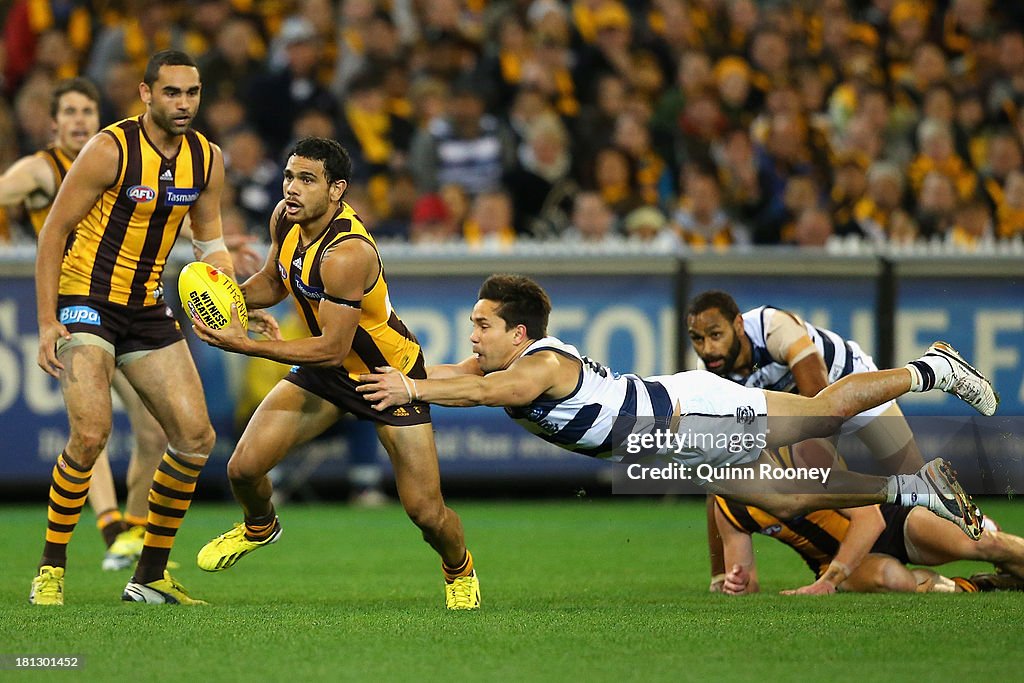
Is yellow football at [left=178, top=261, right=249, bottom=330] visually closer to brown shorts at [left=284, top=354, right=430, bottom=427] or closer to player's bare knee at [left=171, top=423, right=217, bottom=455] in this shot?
brown shorts at [left=284, top=354, right=430, bottom=427]

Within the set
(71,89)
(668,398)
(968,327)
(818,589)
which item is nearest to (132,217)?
(71,89)

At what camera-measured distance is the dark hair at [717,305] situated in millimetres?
7930

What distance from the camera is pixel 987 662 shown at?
562 centimetres

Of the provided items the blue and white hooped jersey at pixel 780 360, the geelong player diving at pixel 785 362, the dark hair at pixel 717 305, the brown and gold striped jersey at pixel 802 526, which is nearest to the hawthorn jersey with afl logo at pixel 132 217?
the dark hair at pixel 717 305

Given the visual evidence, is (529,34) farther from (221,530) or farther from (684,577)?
(684,577)

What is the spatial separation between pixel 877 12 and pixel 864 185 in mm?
4081

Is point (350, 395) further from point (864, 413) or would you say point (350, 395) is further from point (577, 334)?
point (577, 334)

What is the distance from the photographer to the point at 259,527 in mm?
7422

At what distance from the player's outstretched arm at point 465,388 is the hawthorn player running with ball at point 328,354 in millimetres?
94

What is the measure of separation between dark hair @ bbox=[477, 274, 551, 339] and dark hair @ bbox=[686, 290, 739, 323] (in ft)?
4.16

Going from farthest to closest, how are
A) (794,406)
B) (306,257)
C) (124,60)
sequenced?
(124,60) < (794,406) < (306,257)

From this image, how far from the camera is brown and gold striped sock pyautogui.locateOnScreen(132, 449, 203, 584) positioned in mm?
7305

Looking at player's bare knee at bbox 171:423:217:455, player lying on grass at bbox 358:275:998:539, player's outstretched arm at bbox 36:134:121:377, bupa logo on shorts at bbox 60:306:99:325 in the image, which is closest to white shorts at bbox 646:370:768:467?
player lying on grass at bbox 358:275:998:539

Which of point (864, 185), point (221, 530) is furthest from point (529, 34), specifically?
point (221, 530)
